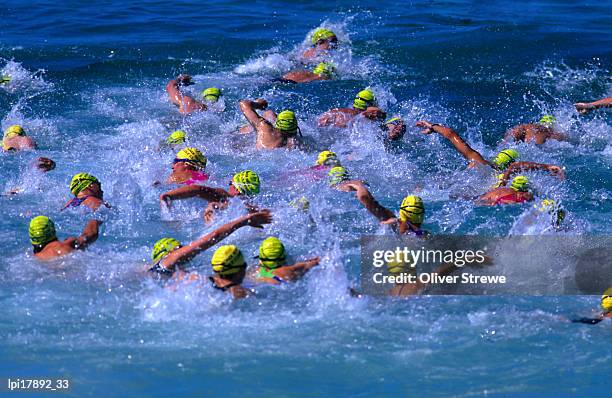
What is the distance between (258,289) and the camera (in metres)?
9.48

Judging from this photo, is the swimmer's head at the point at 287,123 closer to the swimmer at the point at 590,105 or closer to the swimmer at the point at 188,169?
the swimmer at the point at 188,169

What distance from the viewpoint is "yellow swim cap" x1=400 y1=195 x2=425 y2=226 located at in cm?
1055

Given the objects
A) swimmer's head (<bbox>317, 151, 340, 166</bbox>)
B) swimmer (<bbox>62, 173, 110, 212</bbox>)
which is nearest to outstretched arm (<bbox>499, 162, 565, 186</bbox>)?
swimmer's head (<bbox>317, 151, 340, 166</bbox>)

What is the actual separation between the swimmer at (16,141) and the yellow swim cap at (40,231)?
4632 mm

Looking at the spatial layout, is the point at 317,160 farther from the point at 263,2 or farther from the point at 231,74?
the point at 263,2

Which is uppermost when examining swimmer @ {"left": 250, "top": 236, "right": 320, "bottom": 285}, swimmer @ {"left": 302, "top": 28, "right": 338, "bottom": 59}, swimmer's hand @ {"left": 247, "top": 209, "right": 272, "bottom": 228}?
swimmer @ {"left": 302, "top": 28, "right": 338, "bottom": 59}

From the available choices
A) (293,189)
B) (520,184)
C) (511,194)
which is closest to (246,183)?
(293,189)

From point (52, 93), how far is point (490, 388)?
12512 mm

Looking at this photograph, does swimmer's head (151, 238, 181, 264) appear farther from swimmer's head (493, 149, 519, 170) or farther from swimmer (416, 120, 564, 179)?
swimmer's head (493, 149, 519, 170)

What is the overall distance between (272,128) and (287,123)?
0.89 ft

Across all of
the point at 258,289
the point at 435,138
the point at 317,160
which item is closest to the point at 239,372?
the point at 258,289

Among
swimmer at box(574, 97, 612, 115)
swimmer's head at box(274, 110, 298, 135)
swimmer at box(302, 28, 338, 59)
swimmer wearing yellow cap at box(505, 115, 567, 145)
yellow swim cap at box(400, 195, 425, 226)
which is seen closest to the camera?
yellow swim cap at box(400, 195, 425, 226)

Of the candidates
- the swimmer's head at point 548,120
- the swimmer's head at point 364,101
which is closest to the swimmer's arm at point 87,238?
the swimmer's head at point 364,101

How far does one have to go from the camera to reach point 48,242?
1038 centimetres
